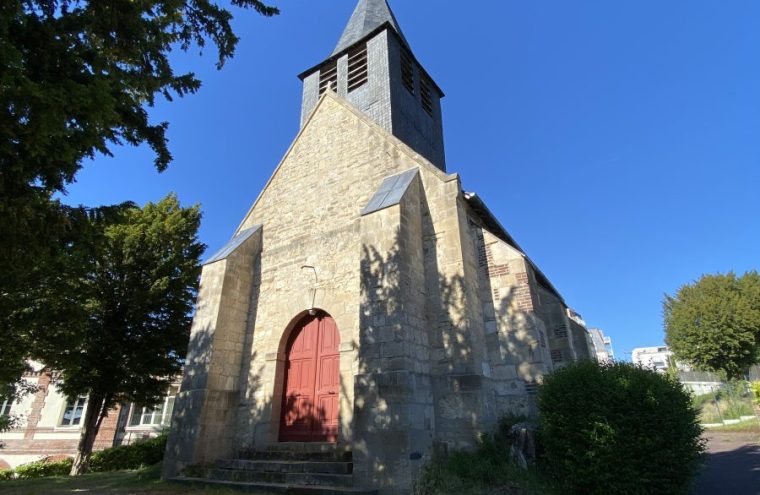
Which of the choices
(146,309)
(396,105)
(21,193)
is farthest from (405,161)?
(146,309)

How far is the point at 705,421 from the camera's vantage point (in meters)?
16.5

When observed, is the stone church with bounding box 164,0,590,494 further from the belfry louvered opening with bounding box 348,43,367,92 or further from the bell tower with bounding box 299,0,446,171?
the belfry louvered opening with bounding box 348,43,367,92

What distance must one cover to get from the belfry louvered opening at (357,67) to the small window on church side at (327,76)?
0.75 metres

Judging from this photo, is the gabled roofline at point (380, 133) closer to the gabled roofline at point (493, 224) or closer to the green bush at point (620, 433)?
the gabled roofline at point (493, 224)

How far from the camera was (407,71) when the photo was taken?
48.4ft

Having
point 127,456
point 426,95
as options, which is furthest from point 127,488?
point 426,95

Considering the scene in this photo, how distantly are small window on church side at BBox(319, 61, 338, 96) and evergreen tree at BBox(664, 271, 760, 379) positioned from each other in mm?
21851

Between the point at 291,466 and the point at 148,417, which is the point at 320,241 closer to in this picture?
the point at 291,466

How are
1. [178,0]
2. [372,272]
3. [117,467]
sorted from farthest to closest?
[117,467], [372,272], [178,0]

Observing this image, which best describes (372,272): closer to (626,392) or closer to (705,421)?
(626,392)

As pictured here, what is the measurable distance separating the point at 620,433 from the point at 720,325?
21.5m

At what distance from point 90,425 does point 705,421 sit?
2172 cm

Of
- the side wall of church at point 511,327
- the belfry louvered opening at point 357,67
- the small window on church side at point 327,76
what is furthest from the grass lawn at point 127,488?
the small window on church side at point 327,76

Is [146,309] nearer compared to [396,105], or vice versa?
[396,105]
